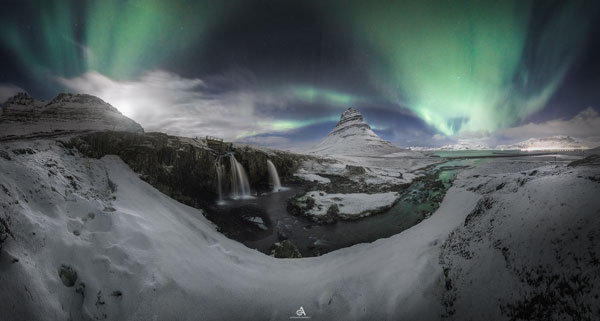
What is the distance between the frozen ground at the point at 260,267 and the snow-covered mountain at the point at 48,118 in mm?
10489

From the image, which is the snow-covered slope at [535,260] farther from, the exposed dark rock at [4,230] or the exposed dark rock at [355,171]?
the exposed dark rock at [355,171]

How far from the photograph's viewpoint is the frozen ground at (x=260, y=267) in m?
2.73

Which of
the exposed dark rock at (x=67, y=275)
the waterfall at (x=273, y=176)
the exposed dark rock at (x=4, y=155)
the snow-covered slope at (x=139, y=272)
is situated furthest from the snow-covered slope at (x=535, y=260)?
the waterfall at (x=273, y=176)

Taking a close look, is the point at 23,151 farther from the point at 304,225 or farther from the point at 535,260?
the point at 304,225

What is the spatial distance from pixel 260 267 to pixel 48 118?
25723 millimetres

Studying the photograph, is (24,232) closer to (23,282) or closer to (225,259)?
(23,282)

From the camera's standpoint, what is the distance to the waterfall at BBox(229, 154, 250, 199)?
2266 cm

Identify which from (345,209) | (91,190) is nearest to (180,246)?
(91,190)

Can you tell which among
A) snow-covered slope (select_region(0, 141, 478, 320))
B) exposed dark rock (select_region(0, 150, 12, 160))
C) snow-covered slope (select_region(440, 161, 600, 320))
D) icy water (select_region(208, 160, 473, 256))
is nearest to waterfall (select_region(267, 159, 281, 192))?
icy water (select_region(208, 160, 473, 256))

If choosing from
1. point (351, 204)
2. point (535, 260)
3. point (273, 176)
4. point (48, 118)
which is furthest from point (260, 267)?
point (48, 118)

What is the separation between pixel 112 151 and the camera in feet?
36.6

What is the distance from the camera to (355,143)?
147 meters

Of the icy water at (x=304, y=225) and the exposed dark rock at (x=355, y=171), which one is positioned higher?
the exposed dark rock at (x=355, y=171)

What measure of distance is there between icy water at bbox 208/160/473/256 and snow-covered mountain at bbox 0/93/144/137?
38.2ft
